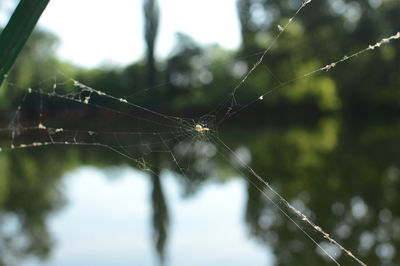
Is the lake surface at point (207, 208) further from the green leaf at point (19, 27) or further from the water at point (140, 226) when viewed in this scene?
the green leaf at point (19, 27)

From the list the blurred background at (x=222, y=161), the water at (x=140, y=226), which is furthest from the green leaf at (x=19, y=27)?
the water at (x=140, y=226)

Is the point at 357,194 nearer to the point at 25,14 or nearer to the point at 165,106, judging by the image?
the point at 25,14

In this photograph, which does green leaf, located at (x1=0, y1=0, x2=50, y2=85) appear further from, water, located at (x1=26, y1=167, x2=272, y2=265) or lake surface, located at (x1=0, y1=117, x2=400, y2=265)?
water, located at (x1=26, y1=167, x2=272, y2=265)

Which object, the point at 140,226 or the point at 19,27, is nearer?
the point at 19,27

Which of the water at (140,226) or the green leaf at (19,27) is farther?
the water at (140,226)

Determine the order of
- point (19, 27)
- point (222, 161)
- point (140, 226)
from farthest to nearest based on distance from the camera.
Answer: point (222, 161) → point (140, 226) → point (19, 27)

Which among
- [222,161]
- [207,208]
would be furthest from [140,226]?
[222,161]

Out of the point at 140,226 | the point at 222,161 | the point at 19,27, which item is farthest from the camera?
the point at 222,161

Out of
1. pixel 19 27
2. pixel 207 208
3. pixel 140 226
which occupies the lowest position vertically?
pixel 19 27

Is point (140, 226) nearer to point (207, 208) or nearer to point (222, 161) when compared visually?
point (207, 208)

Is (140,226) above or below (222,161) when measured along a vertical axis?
below

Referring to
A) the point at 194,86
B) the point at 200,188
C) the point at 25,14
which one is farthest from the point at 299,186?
the point at 194,86

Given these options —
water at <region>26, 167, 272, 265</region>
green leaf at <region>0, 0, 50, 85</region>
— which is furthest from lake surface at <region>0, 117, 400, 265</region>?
green leaf at <region>0, 0, 50, 85</region>
